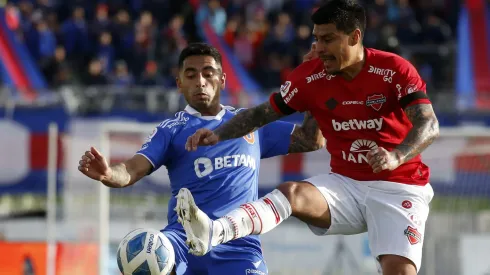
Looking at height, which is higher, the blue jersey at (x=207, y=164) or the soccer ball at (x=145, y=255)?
the blue jersey at (x=207, y=164)

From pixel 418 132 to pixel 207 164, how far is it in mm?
1736

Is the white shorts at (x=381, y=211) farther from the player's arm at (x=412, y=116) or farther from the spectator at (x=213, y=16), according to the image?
the spectator at (x=213, y=16)

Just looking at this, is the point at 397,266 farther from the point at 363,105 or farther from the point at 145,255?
the point at 145,255

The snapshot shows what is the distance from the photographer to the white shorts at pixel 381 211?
7156 millimetres

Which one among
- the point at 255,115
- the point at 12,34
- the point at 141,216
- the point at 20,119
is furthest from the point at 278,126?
the point at 12,34

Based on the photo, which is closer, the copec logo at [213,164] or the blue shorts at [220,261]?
the blue shorts at [220,261]

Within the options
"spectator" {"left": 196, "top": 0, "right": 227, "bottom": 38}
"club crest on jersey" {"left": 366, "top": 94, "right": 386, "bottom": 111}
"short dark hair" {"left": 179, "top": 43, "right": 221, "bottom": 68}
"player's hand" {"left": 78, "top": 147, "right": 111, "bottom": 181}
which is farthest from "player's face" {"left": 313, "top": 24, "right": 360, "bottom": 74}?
"spectator" {"left": 196, "top": 0, "right": 227, "bottom": 38}

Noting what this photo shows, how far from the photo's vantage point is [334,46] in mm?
7047

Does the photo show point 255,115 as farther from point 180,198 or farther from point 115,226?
point 115,226

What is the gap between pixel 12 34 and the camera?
19.4 m

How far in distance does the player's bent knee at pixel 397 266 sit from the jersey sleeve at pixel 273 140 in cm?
152

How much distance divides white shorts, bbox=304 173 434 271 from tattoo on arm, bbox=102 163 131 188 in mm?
1322

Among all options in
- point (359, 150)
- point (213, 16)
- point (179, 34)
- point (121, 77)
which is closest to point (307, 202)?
point (359, 150)

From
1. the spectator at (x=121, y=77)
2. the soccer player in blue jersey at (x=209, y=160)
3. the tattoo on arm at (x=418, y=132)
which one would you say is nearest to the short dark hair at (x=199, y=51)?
the soccer player in blue jersey at (x=209, y=160)
